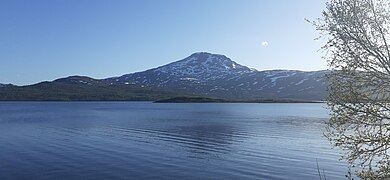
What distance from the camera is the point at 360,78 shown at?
15844 millimetres

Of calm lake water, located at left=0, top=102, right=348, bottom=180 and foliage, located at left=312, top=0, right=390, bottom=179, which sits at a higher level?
foliage, located at left=312, top=0, right=390, bottom=179

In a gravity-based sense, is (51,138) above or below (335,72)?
below

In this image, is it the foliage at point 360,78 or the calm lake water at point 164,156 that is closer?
the foliage at point 360,78

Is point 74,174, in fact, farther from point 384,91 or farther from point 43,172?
point 384,91

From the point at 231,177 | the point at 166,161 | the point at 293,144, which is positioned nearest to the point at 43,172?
the point at 166,161

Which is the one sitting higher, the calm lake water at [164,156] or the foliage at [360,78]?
the foliage at [360,78]

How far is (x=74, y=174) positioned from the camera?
97.0 feet

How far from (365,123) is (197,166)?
19873mm

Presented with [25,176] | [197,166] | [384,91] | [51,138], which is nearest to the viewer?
[384,91]

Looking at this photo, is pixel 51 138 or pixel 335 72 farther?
pixel 51 138

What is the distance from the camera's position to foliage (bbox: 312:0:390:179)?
15.5 metres

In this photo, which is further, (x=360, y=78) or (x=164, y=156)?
(x=164, y=156)

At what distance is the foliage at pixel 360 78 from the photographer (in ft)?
50.9

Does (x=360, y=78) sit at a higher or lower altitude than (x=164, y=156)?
higher
